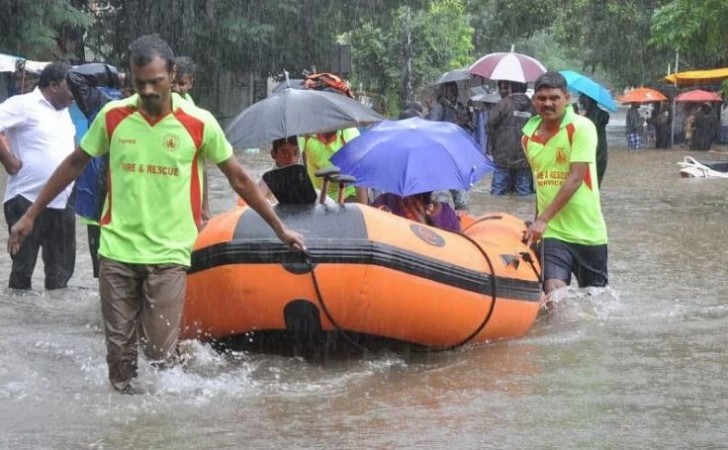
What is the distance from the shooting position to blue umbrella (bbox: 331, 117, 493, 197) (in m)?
7.29

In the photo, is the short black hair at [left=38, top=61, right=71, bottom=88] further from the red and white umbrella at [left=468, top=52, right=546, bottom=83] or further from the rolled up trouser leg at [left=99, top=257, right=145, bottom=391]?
the red and white umbrella at [left=468, top=52, right=546, bottom=83]

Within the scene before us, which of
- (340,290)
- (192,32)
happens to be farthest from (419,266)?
(192,32)

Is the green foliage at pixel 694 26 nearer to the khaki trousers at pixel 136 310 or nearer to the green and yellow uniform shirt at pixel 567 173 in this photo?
the green and yellow uniform shirt at pixel 567 173

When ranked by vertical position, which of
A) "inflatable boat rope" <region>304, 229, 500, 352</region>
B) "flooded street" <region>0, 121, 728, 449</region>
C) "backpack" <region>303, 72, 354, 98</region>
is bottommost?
"flooded street" <region>0, 121, 728, 449</region>

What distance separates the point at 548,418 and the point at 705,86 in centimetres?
3205

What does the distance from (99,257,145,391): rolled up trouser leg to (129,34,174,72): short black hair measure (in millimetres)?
915

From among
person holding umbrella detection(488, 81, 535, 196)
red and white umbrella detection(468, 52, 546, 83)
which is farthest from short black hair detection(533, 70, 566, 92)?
red and white umbrella detection(468, 52, 546, 83)

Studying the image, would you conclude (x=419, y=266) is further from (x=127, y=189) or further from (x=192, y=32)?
(x=192, y=32)

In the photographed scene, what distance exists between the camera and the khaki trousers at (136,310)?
5.85m

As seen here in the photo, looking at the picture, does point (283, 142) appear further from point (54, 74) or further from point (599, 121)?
point (599, 121)

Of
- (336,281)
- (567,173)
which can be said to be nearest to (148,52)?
(336,281)

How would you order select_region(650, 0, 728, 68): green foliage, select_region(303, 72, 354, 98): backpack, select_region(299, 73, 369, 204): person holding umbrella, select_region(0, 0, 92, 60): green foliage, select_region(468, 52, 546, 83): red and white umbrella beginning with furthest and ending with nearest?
select_region(0, 0, 92, 60): green foliage
select_region(468, 52, 546, 83): red and white umbrella
select_region(650, 0, 728, 68): green foliage
select_region(303, 72, 354, 98): backpack
select_region(299, 73, 369, 204): person holding umbrella

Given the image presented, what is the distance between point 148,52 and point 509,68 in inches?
460

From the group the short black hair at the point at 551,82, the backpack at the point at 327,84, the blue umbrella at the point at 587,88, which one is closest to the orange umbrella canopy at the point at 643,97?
the blue umbrella at the point at 587,88
